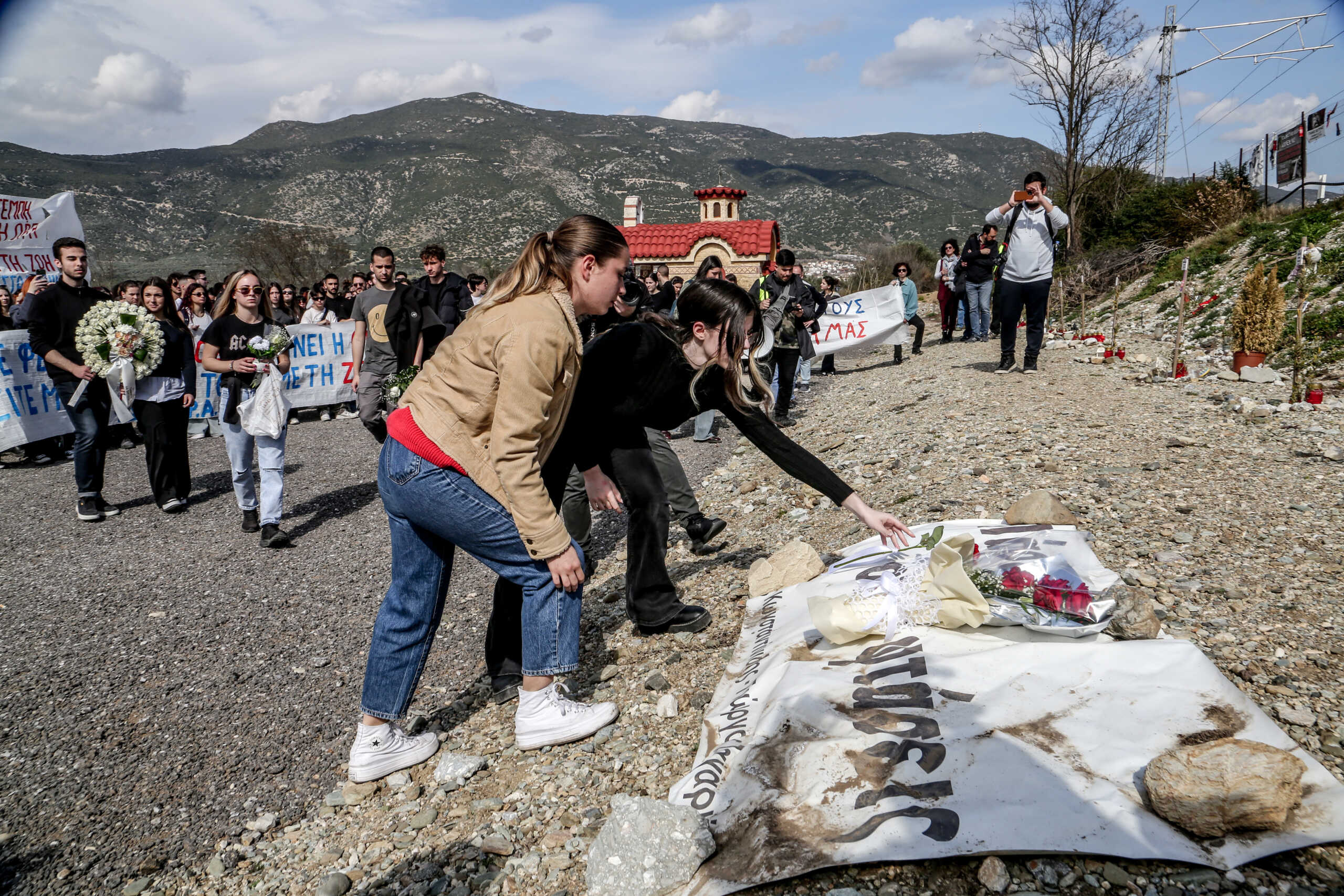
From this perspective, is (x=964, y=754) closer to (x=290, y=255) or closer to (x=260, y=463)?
(x=260, y=463)

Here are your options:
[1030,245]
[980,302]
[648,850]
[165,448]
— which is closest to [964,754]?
[648,850]

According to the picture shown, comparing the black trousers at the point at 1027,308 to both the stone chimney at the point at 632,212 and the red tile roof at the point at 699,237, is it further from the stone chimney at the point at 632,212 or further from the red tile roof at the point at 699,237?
the stone chimney at the point at 632,212

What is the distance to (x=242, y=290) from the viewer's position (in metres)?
6.06

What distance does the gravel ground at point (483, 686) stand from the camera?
2.50 m

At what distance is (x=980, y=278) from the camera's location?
1438 cm

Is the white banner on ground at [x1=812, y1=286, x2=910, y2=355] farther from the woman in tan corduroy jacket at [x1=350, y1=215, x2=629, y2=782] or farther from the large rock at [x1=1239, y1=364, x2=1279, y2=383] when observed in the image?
the woman in tan corduroy jacket at [x1=350, y1=215, x2=629, y2=782]

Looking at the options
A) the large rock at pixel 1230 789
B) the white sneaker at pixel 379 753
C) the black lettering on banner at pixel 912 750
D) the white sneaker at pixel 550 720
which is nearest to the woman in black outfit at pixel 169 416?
the white sneaker at pixel 379 753

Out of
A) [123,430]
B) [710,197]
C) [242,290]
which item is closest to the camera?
[242,290]

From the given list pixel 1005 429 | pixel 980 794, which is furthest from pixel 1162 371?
pixel 980 794

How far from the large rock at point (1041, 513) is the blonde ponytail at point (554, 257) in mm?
2584

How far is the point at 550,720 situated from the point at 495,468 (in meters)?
1.13

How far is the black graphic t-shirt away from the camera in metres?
5.98

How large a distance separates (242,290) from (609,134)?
564 feet

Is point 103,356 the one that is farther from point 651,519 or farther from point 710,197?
point 710,197
